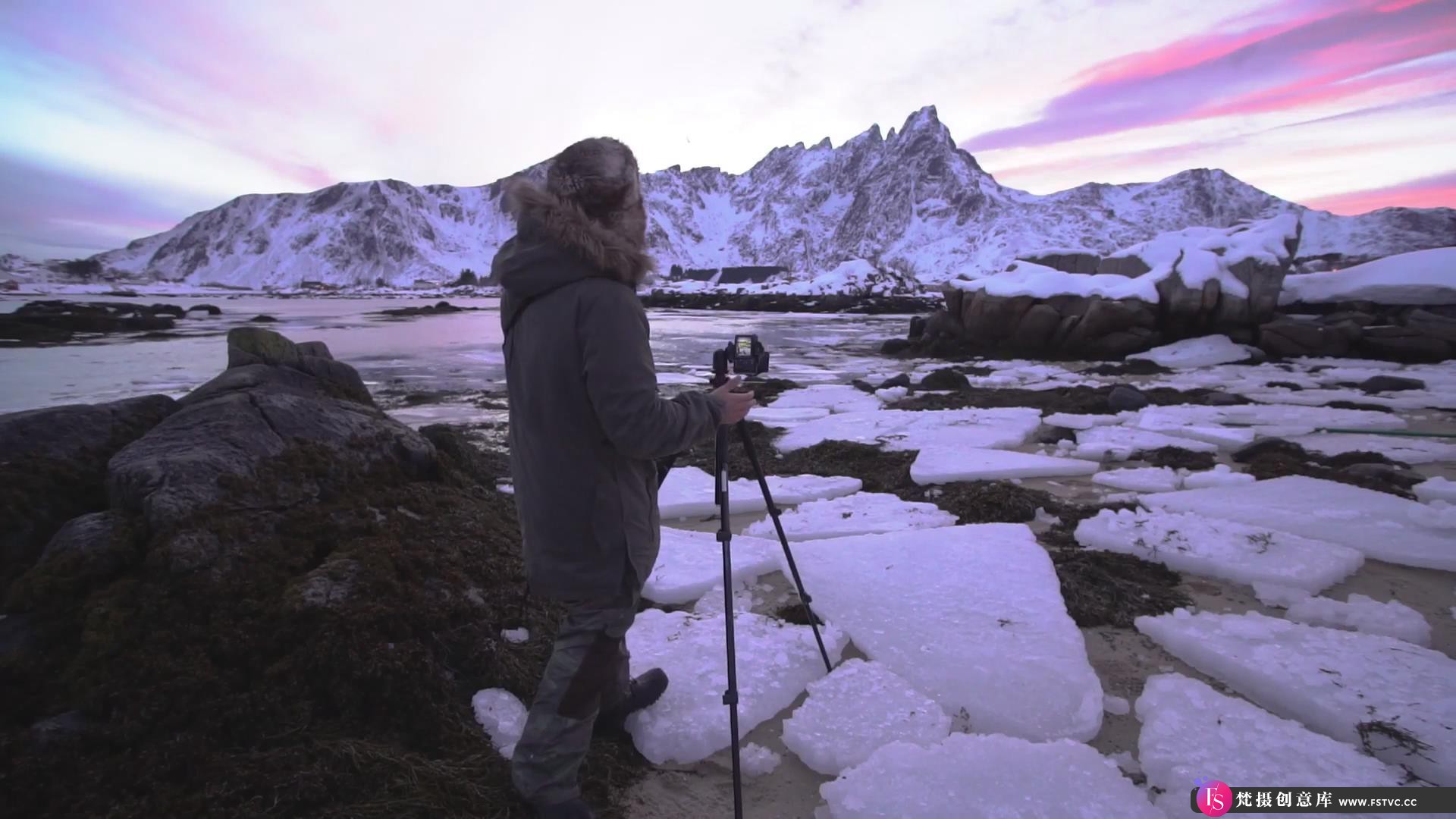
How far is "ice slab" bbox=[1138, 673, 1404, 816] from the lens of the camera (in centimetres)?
211

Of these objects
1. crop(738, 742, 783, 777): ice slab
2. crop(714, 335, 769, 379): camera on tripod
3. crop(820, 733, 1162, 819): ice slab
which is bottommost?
crop(738, 742, 783, 777): ice slab

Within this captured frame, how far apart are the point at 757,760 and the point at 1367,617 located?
3063 mm

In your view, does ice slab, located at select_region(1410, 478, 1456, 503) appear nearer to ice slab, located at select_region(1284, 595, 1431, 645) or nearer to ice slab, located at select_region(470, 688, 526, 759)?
ice slab, located at select_region(1284, 595, 1431, 645)

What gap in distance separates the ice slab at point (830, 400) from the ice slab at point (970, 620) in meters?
5.28

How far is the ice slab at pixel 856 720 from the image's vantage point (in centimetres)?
233

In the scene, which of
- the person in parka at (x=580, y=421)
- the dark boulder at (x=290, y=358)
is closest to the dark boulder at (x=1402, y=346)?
the person in parka at (x=580, y=421)

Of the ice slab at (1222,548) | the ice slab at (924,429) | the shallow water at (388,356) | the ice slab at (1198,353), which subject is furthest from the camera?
the ice slab at (1198,353)

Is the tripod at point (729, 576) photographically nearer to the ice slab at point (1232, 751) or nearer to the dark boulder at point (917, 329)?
the ice slab at point (1232, 751)

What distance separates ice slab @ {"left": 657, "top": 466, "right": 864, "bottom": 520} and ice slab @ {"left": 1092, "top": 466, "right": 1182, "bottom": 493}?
2.07m

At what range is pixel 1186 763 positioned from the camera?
2.21 m

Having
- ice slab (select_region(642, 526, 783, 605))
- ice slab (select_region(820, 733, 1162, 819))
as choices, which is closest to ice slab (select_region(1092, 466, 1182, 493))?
ice slab (select_region(642, 526, 783, 605))

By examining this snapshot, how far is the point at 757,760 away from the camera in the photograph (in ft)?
7.68

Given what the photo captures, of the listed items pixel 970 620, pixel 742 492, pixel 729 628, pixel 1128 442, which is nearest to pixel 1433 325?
pixel 1128 442

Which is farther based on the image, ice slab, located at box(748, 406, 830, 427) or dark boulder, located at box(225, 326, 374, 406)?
ice slab, located at box(748, 406, 830, 427)
